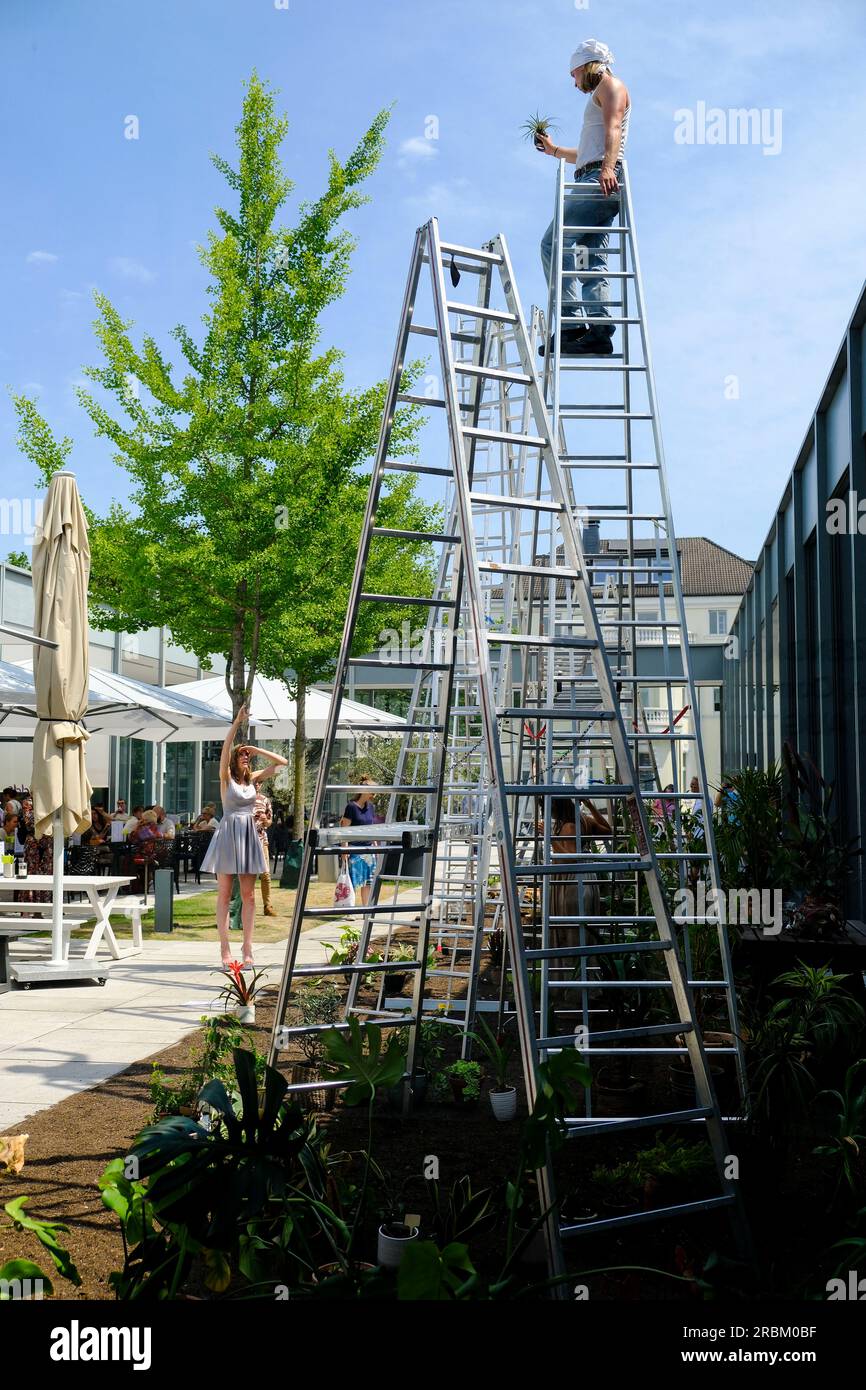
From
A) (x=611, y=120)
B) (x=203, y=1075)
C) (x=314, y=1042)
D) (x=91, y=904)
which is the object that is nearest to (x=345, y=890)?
(x=91, y=904)

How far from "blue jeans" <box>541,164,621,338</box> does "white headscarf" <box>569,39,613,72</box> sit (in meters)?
0.54

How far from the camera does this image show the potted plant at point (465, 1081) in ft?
18.0

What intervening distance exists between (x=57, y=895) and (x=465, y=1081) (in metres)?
4.92

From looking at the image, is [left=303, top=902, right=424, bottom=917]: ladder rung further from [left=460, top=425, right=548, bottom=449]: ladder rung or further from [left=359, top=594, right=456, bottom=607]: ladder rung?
[left=460, top=425, right=548, bottom=449]: ladder rung

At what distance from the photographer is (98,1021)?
7.77m

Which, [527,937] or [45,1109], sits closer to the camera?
[45,1109]

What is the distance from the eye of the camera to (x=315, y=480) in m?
15.2

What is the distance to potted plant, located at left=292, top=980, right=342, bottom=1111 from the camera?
207 inches

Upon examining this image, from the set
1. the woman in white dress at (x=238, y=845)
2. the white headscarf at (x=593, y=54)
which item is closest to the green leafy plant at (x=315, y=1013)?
the woman in white dress at (x=238, y=845)

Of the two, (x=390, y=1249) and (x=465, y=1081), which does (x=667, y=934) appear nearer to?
(x=390, y=1249)

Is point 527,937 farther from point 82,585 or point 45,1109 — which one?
point 82,585
